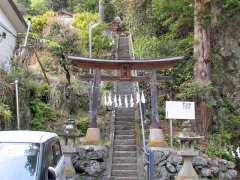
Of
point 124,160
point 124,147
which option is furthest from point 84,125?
point 124,160

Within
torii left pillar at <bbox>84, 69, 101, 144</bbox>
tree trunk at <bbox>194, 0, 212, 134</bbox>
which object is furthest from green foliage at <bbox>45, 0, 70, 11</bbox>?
torii left pillar at <bbox>84, 69, 101, 144</bbox>

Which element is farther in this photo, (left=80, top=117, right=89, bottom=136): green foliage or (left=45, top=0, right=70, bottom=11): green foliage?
(left=45, top=0, right=70, bottom=11): green foliage

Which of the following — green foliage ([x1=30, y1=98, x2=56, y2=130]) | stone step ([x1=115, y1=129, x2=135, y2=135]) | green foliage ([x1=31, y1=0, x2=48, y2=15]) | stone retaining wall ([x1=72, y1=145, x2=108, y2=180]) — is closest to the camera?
stone retaining wall ([x1=72, y1=145, x2=108, y2=180])

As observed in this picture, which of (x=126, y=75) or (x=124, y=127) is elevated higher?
(x=126, y=75)

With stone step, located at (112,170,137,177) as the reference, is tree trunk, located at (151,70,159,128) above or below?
above

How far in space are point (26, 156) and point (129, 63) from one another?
32.4 feet

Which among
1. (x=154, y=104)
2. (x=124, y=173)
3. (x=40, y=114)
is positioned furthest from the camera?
(x=40, y=114)

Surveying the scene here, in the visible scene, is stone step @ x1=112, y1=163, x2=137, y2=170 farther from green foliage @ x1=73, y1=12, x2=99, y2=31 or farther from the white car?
green foliage @ x1=73, y1=12, x2=99, y2=31

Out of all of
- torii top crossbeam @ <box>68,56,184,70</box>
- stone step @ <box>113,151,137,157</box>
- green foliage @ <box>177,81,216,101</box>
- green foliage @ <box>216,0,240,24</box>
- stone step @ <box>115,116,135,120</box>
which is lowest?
stone step @ <box>113,151,137,157</box>

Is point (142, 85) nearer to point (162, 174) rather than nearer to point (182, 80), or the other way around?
point (182, 80)

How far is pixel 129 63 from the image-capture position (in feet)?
58.9

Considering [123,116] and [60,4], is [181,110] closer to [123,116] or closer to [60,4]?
[123,116]

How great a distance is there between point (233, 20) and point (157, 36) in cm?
591

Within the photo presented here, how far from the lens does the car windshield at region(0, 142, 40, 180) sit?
8188mm
